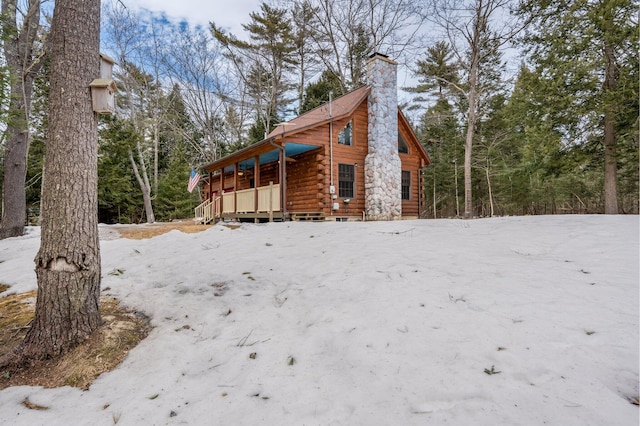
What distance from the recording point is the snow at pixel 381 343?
5.97 feet

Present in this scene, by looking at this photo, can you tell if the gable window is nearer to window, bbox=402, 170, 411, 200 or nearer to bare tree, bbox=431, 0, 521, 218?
window, bbox=402, 170, 411, 200

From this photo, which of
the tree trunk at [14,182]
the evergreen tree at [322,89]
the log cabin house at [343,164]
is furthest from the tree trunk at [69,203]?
the evergreen tree at [322,89]

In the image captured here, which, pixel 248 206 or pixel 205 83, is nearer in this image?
pixel 248 206

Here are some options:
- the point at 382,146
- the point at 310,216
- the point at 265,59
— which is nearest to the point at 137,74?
the point at 265,59

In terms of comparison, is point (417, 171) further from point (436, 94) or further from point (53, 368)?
point (53, 368)

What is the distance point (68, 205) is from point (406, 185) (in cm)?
1305

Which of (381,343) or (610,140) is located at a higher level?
(610,140)

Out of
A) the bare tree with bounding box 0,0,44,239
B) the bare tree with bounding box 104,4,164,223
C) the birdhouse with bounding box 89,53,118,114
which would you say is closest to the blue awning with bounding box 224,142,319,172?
the bare tree with bounding box 0,0,44,239

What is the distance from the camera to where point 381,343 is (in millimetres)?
2453

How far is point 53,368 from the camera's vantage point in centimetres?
250

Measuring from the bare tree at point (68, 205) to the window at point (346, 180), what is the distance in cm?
942

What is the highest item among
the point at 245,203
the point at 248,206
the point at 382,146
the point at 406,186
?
the point at 382,146

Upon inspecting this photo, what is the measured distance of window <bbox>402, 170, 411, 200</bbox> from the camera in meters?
14.1

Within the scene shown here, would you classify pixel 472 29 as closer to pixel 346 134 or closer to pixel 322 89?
pixel 346 134
